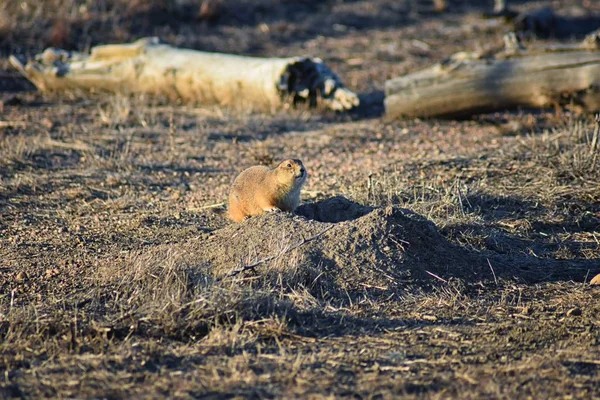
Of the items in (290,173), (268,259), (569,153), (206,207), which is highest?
(290,173)

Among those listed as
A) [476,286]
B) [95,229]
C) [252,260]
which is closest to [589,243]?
[476,286]

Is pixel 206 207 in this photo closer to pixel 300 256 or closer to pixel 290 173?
pixel 290 173

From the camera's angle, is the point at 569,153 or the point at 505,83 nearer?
the point at 569,153

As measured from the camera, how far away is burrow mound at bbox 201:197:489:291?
557cm

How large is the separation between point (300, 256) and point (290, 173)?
1111 mm

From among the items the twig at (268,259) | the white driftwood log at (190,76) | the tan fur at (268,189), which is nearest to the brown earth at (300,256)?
the twig at (268,259)

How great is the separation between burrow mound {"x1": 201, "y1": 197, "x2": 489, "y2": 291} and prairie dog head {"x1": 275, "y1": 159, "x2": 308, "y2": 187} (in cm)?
50

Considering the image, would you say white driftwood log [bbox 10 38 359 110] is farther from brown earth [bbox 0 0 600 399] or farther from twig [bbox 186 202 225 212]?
twig [bbox 186 202 225 212]

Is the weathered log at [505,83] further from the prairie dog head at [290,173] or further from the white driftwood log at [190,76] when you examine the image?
the prairie dog head at [290,173]

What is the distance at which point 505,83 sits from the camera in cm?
1039

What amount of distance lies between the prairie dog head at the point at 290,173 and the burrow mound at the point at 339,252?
496mm

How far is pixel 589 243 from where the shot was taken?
681 centimetres

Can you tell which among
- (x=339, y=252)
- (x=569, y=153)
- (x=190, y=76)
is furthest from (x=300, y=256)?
(x=190, y=76)

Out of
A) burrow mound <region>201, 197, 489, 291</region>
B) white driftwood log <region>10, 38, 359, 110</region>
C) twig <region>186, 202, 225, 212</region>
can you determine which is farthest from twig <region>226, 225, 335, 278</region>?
white driftwood log <region>10, 38, 359, 110</region>
